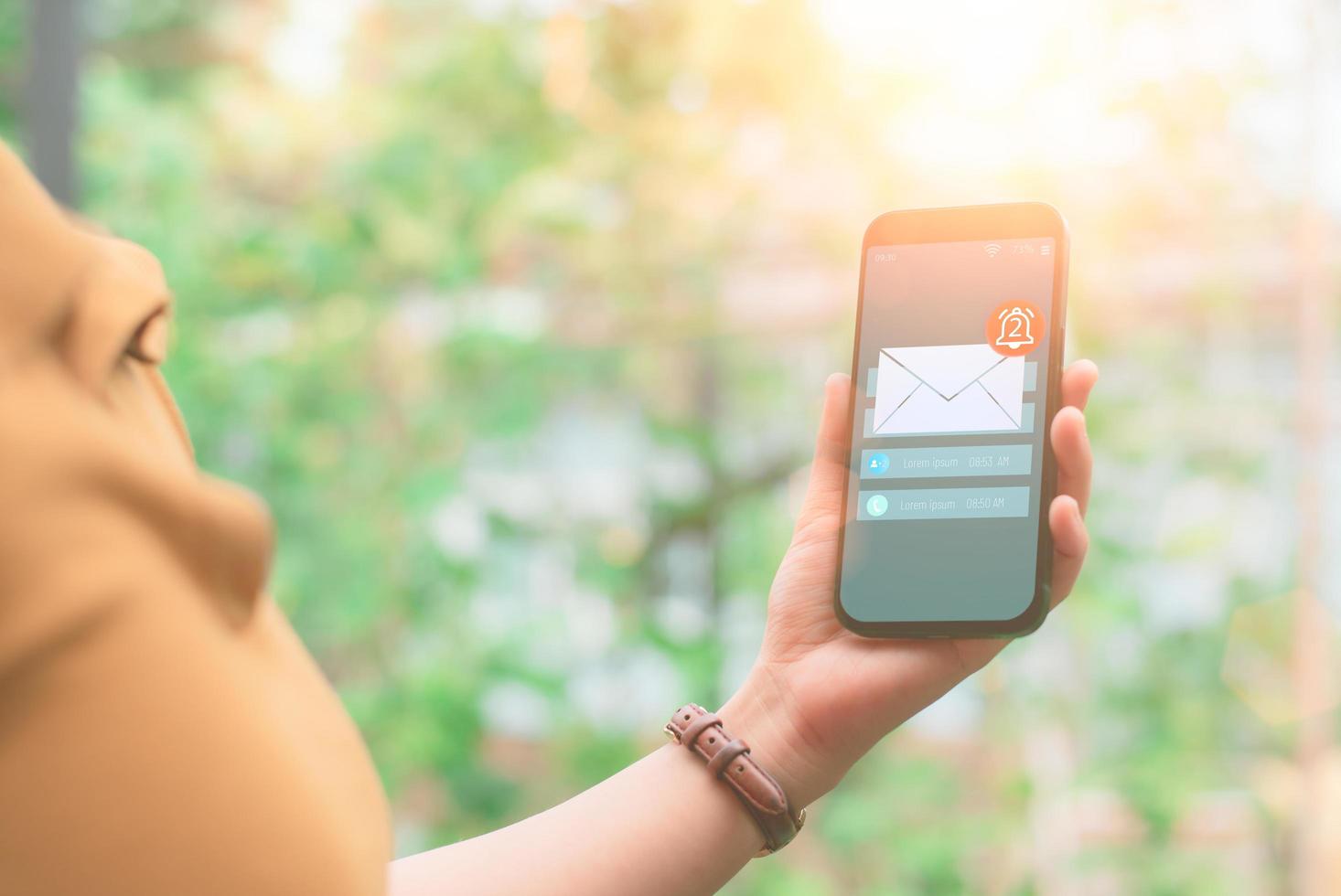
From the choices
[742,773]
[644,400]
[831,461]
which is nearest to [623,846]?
[742,773]

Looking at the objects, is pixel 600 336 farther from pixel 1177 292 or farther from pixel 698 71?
pixel 1177 292

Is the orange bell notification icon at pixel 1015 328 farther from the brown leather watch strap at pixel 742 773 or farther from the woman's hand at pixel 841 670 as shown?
the brown leather watch strap at pixel 742 773

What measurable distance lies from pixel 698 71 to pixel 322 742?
160cm

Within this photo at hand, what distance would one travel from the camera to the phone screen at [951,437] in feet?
2.26

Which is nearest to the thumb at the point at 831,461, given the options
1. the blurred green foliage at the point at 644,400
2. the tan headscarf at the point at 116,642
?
the tan headscarf at the point at 116,642

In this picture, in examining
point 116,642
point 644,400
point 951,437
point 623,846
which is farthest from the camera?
point 644,400

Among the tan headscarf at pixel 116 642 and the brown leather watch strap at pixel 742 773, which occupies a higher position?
the tan headscarf at pixel 116 642

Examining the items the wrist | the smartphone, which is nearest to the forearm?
the wrist

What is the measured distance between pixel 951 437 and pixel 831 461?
0.08 meters

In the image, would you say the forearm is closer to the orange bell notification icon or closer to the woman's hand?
the woman's hand

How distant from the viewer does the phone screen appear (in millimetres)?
690

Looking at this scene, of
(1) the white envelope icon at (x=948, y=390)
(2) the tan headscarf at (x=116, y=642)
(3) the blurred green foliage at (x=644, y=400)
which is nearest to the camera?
(2) the tan headscarf at (x=116, y=642)

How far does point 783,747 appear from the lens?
25.5 inches

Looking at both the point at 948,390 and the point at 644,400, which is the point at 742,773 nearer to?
the point at 948,390
